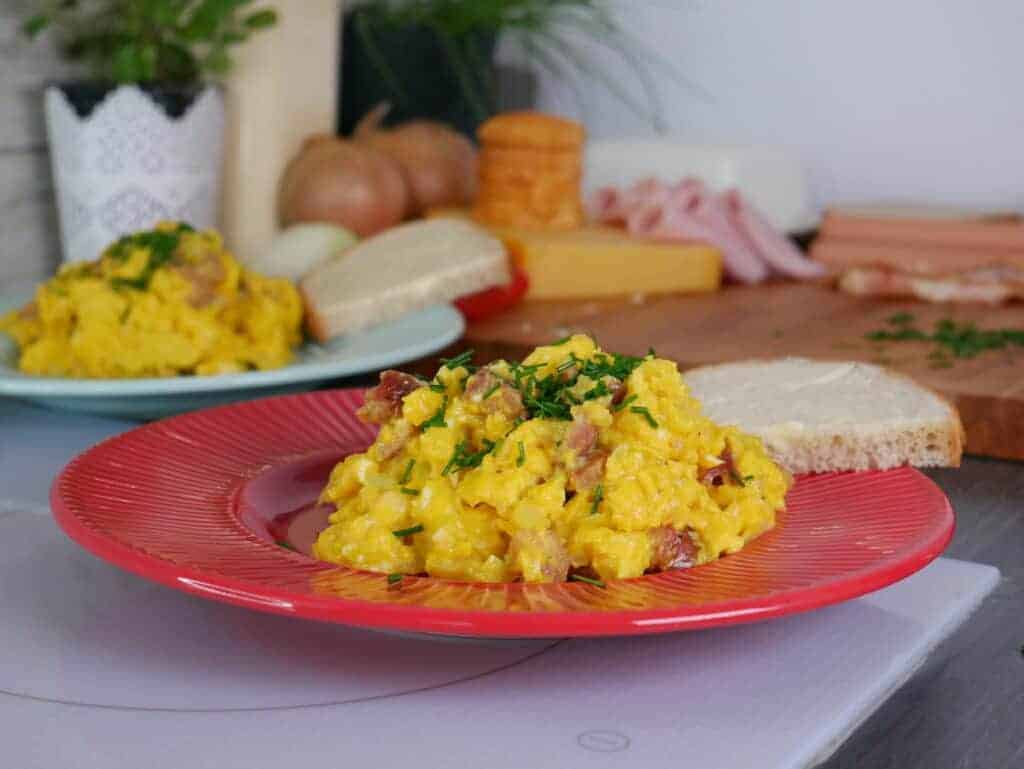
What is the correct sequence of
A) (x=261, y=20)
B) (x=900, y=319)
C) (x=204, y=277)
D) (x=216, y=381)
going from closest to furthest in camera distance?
(x=216, y=381), (x=204, y=277), (x=900, y=319), (x=261, y=20)

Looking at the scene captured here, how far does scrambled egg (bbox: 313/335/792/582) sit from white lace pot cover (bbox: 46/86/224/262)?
1362 millimetres

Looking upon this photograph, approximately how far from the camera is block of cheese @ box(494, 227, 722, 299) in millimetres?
2266

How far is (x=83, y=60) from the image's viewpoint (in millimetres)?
2355

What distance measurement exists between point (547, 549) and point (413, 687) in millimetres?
111

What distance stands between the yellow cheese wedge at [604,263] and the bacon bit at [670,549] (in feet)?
4.57

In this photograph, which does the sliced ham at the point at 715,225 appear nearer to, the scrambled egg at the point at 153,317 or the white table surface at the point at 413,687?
the scrambled egg at the point at 153,317

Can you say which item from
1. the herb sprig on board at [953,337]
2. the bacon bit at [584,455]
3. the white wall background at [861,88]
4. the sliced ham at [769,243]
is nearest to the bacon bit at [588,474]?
the bacon bit at [584,455]

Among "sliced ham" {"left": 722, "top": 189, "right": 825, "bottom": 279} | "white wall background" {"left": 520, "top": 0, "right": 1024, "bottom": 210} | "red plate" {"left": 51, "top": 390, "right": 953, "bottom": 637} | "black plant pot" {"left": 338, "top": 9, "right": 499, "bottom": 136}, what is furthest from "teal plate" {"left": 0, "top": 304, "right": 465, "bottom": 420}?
"white wall background" {"left": 520, "top": 0, "right": 1024, "bottom": 210}

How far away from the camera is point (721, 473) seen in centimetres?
93

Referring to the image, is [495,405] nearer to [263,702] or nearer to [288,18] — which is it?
[263,702]

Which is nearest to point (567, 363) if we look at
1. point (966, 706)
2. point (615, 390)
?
point (615, 390)

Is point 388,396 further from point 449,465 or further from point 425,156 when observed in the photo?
point 425,156

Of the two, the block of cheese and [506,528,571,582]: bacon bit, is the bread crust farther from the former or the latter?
[506,528,571,582]: bacon bit

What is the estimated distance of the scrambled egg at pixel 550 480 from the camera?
0.85 metres
